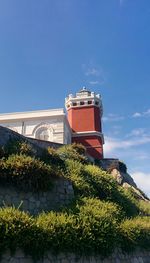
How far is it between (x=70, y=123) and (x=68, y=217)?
114ft

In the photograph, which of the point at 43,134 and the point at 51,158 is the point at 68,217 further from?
the point at 43,134

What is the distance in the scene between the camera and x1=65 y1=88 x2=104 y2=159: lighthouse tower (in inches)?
1750

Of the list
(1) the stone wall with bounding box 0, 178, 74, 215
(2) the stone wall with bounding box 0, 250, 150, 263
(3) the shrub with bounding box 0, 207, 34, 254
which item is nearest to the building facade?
(1) the stone wall with bounding box 0, 178, 74, 215

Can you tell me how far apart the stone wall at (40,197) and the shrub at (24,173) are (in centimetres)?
27

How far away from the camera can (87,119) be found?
45938 millimetres

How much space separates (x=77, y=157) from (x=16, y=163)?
775cm

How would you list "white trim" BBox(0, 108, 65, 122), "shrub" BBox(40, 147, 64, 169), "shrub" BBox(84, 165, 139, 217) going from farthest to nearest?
"white trim" BBox(0, 108, 65, 122) < "shrub" BBox(84, 165, 139, 217) < "shrub" BBox(40, 147, 64, 169)

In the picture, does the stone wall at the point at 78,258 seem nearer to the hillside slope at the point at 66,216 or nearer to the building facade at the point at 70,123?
the hillside slope at the point at 66,216

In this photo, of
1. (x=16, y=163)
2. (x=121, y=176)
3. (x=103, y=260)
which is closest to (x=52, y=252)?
(x=103, y=260)

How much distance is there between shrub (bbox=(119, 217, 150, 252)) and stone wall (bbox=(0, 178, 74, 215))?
2589 millimetres

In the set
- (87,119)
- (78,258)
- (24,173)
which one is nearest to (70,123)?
(87,119)

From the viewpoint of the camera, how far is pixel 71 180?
16125mm

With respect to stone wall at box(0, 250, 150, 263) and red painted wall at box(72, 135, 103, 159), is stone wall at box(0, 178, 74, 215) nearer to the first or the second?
stone wall at box(0, 250, 150, 263)

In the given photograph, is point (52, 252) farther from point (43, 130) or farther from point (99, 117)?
point (99, 117)
